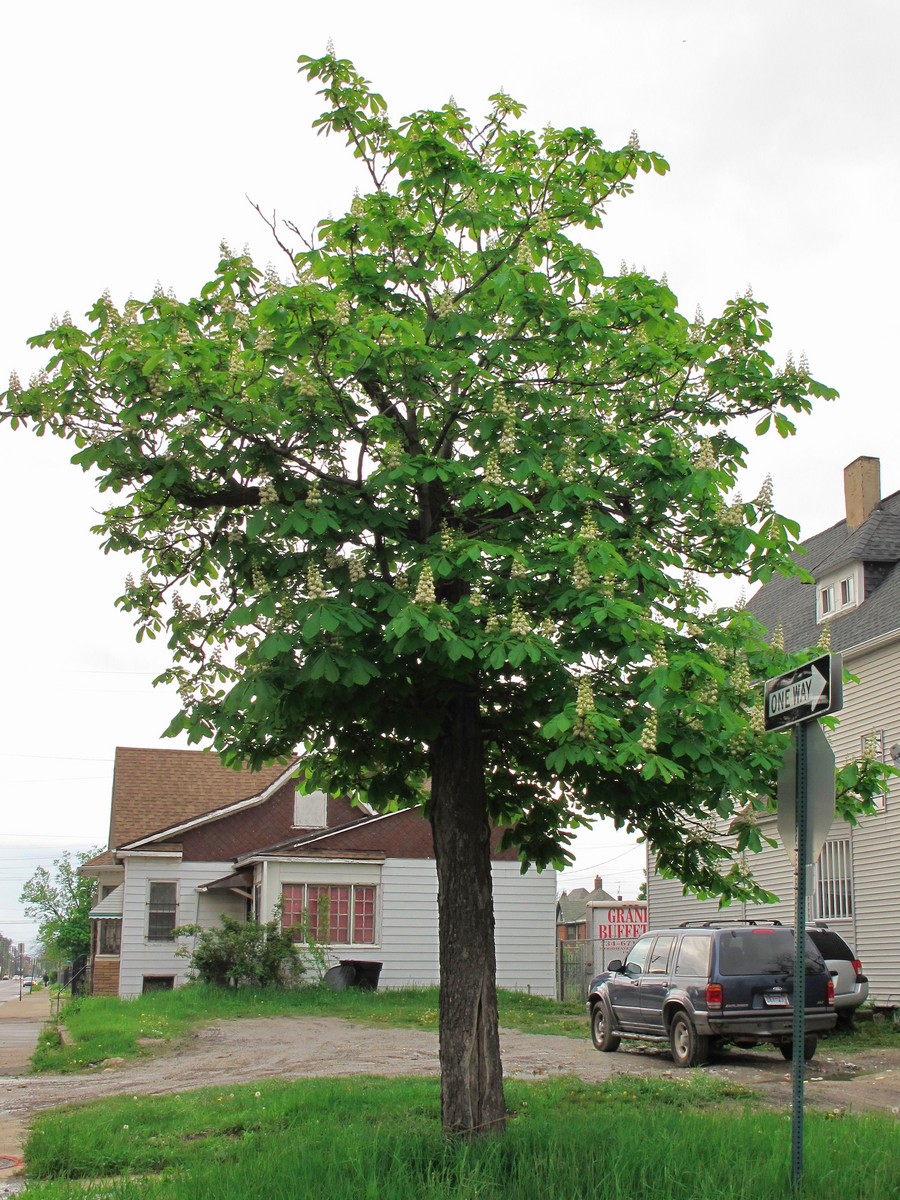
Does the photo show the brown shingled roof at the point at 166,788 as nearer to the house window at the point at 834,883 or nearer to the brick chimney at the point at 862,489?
the house window at the point at 834,883

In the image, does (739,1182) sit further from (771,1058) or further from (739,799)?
(771,1058)

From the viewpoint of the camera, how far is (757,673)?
8.98m

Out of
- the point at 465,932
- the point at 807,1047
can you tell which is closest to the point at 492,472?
the point at 465,932

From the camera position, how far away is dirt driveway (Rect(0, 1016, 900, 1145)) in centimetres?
1330

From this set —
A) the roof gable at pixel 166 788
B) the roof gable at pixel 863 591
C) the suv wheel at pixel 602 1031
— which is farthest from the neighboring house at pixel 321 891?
the suv wheel at pixel 602 1031

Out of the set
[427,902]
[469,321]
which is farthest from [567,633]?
[427,902]

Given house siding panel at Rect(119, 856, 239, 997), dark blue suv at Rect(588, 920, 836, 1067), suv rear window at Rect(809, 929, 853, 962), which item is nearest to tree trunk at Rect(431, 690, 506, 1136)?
dark blue suv at Rect(588, 920, 836, 1067)

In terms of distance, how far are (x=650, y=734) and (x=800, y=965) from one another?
1421mm

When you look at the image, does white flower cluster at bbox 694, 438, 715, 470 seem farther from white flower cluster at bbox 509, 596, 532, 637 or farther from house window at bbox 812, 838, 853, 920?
house window at bbox 812, 838, 853, 920

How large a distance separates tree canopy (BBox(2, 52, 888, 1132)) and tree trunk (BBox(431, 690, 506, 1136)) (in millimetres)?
46

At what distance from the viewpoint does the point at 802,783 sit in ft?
23.1

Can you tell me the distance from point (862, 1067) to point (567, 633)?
10263 mm

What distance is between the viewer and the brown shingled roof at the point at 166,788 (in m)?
36.2

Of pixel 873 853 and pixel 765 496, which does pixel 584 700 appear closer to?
pixel 765 496
